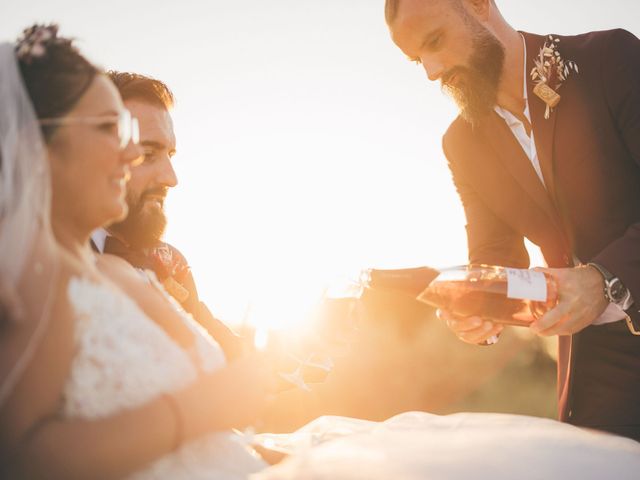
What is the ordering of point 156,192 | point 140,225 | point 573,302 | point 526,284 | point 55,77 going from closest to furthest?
point 55,77, point 526,284, point 573,302, point 140,225, point 156,192

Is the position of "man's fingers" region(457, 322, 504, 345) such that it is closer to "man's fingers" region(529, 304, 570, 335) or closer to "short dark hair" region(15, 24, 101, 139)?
"man's fingers" region(529, 304, 570, 335)

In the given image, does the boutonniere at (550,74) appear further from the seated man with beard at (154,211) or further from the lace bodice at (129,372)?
Result: the lace bodice at (129,372)

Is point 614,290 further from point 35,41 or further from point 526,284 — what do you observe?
point 35,41

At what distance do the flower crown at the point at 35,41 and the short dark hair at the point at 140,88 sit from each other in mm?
2087

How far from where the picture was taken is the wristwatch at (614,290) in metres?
2.84

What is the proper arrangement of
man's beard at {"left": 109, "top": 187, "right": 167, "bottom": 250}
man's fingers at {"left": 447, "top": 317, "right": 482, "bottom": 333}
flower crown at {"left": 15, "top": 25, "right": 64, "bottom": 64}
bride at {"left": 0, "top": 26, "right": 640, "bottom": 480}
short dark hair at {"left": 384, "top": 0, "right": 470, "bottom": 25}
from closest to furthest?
1. bride at {"left": 0, "top": 26, "right": 640, "bottom": 480}
2. flower crown at {"left": 15, "top": 25, "right": 64, "bottom": 64}
3. man's fingers at {"left": 447, "top": 317, "right": 482, "bottom": 333}
4. man's beard at {"left": 109, "top": 187, "right": 167, "bottom": 250}
5. short dark hair at {"left": 384, "top": 0, "right": 470, "bottom": 25}

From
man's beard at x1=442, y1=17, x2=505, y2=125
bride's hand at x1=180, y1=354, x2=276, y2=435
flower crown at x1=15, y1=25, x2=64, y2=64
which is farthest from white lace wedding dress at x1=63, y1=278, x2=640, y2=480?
man's beard at x1=442, y1=17, x2=505, y2=125

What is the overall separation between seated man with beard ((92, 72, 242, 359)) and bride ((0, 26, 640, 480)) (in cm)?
152

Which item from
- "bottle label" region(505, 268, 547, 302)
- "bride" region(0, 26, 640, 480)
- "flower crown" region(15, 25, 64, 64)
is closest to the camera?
"bride" region(0, 26, 640, 480)

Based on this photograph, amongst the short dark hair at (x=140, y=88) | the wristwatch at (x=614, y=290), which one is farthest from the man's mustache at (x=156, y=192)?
the wristwatch at (x=614, y=290)

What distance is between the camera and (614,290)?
112 inches

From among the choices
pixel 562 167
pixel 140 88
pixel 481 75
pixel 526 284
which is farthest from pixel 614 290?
pixel 140 88

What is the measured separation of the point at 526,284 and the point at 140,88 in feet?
10.2

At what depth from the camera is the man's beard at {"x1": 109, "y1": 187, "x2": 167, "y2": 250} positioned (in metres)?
3.58
